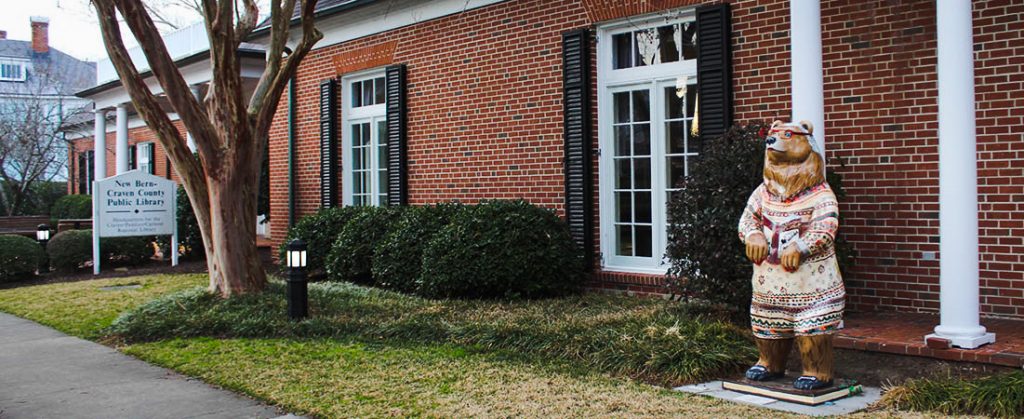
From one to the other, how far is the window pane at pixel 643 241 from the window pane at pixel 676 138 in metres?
0.92

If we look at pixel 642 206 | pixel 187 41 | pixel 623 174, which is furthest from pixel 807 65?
pixel 187 41

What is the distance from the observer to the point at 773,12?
8516mm

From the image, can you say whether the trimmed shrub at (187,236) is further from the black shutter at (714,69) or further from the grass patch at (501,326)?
the black shutter at (714,69)

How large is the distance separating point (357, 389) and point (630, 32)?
5557mm

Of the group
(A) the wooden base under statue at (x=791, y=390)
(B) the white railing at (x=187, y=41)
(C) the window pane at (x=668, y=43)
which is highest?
(B) the white railing at (x=187, y=41)

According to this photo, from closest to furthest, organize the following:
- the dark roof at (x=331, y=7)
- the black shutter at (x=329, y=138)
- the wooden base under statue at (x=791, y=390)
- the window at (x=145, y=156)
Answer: the wooden base under statue at (x=791, y=390) → the dark roof at (x=331, y=7) → the black shutter at (x=329, y=138) → the window at (x=145, y=156)

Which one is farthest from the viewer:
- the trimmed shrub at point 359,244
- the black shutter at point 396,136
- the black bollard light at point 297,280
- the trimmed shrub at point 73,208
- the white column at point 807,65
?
the trimmed shrub at point 73,208

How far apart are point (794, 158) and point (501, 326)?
11.0ft

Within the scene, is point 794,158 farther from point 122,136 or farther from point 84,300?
point 122,136

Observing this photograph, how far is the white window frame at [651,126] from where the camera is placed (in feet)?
31.3

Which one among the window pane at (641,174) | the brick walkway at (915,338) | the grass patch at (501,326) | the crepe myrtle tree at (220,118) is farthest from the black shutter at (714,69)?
the crepe myrtle tree at (220,118)

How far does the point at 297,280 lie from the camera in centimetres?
880

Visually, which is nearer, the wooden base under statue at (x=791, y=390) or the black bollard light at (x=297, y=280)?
the wooden base under statue at (x=791, y=390)

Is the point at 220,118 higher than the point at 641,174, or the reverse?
the point at 220,118
